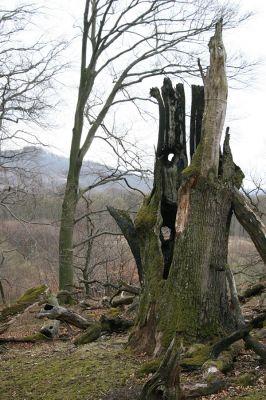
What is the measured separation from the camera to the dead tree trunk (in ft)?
17.8

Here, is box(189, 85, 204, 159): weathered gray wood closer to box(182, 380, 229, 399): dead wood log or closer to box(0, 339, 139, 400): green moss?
box(0, 339, 139, 400): green moss

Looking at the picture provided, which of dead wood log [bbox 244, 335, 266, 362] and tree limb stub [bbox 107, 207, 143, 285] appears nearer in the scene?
dead wood log [bbox 244, 335, 266, 362]

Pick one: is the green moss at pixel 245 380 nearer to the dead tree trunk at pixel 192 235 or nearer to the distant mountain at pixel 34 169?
the dead tree trunk at pixel 192 235

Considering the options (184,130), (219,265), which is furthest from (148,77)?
(219,265)

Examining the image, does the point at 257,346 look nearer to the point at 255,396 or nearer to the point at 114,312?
the point at 255,396

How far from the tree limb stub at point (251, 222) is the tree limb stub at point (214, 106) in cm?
42

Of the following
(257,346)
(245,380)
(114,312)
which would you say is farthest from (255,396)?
(114,312)

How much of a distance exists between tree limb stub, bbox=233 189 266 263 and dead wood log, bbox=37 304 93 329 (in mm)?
3126

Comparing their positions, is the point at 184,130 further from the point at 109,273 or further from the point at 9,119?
the point at 109,273

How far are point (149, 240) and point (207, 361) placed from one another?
1.91 metres

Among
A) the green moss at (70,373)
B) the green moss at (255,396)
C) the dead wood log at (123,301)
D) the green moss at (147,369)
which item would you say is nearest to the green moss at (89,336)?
the green moss at (70,373)

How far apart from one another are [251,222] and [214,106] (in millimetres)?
1451

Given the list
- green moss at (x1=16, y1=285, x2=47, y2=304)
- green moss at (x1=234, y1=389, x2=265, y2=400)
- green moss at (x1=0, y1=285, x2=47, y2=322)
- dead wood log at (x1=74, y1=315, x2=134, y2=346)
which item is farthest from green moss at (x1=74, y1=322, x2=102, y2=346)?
green moss at (x1=16, y1=285, x2=47, y2=304)

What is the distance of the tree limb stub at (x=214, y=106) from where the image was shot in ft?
18.6
